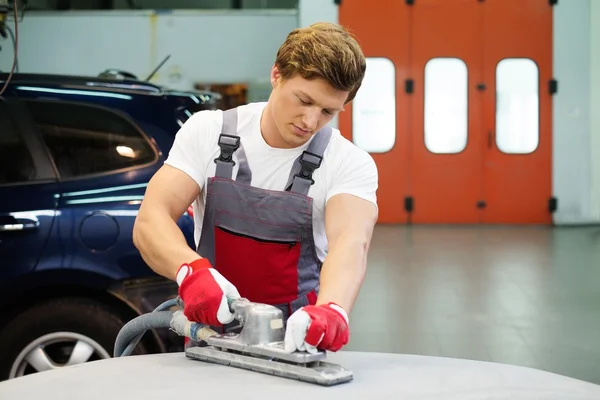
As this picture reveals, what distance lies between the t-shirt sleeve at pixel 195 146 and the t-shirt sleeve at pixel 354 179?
1.20 feet

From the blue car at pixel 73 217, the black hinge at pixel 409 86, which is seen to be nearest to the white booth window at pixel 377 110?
the black hinge at pixel 409 86

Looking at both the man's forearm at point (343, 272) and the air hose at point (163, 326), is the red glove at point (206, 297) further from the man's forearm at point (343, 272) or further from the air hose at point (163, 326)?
the man's forearm at point (343, 272)

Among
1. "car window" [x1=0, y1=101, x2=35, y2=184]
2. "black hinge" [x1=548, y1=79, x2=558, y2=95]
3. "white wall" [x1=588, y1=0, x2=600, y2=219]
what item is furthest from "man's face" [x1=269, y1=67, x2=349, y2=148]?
"white wall" [x1=588, y1=0, x2=600, y2=219]

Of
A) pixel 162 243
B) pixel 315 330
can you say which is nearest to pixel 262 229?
pixel 162 243

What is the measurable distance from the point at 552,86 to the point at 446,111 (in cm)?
149

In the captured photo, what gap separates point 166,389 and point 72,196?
2103 mm

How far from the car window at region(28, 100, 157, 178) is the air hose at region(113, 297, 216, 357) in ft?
5.06

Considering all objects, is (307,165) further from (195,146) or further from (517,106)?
(517,106)

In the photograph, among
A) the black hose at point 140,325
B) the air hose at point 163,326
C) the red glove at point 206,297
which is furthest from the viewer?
the black hose at point 140,325

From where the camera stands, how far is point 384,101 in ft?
39.9

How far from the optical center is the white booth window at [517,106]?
12180 mm

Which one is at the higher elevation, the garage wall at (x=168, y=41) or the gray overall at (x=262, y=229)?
the garage wall at (x=168, y=41)

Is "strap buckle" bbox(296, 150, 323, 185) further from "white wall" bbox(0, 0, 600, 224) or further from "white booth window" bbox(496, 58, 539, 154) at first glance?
"white booth window" bbox(496, 58, 539, 154)

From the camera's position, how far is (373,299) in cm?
687
